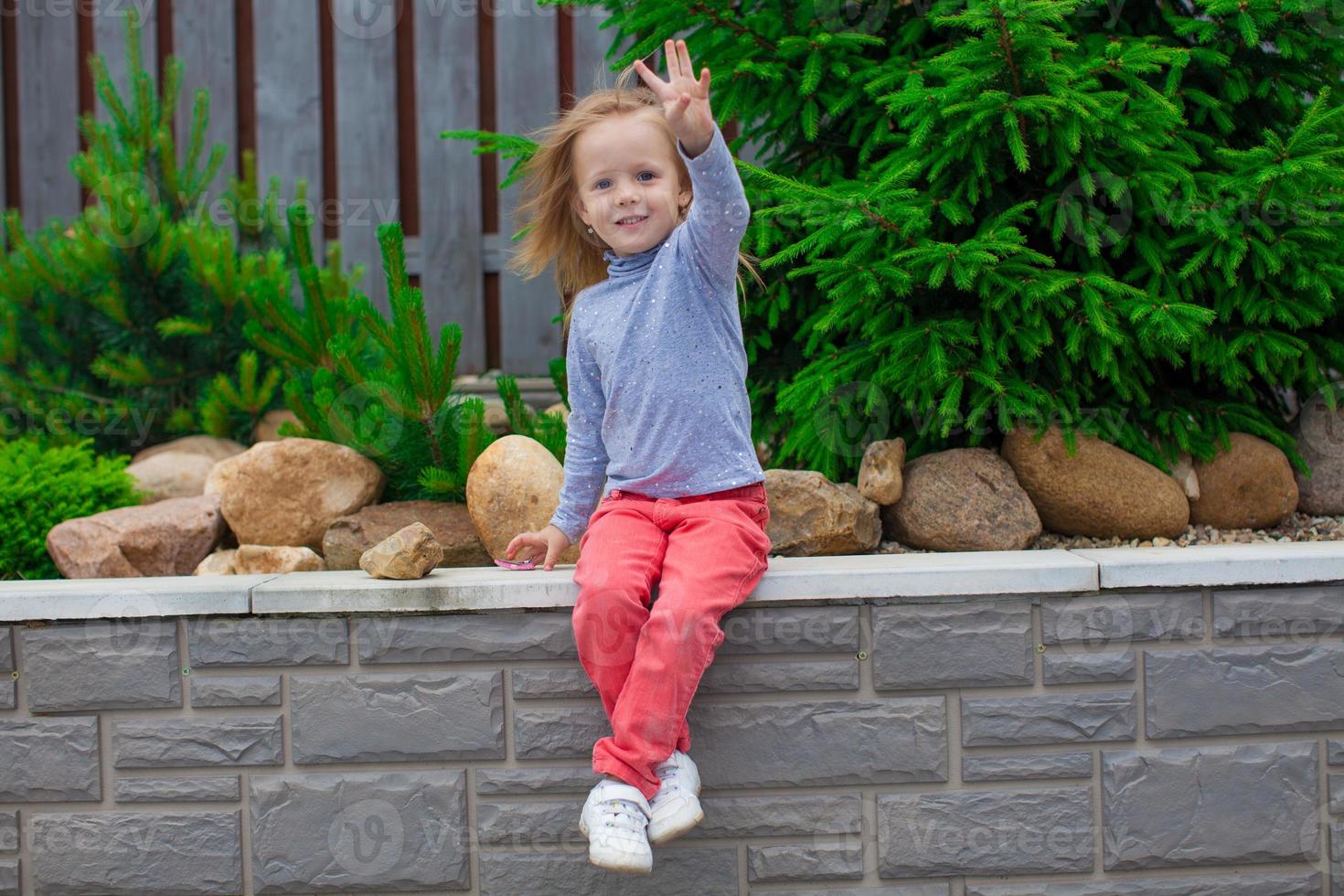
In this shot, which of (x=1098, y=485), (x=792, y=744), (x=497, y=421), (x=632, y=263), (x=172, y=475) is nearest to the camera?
(x=792, y=744)

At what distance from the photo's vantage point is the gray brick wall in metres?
2.13

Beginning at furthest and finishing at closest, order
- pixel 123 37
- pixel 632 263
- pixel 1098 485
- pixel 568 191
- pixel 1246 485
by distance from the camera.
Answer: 1. pixel 123 37
2. pixel 1246 485
3. pixel 1098 485
4. pixel 568 191
5. pixel 632 263

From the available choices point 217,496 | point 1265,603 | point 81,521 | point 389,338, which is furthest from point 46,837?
point 1265,603

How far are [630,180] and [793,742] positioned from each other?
117cm

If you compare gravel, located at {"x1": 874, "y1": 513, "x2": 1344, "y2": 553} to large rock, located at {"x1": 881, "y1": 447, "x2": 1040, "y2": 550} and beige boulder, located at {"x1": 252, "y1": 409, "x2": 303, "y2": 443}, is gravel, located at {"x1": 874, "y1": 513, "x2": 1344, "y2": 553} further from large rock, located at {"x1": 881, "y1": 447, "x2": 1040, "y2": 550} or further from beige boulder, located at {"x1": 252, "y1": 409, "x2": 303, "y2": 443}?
beige boulder, located at {"x1": 252, "y1": 409, "x2": 303, "y2": 443}

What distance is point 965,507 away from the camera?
255 centimetres

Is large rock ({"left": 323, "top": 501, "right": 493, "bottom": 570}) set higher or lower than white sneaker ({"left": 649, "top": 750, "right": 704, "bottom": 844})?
higher

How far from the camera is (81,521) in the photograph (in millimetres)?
2693

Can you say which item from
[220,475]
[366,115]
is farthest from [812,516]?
[366,115]

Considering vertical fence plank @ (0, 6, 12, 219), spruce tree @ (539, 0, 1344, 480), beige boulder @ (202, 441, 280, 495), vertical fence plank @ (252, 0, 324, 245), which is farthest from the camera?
vertical fence plank @ (0, 6, 12, 219)

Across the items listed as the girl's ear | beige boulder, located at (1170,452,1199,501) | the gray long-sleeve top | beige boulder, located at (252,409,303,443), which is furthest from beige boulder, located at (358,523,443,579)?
beige boulder, located at (1170,452,1199,501)

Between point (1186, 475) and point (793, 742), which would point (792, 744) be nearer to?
point (793, 742)

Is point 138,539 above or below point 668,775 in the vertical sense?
above

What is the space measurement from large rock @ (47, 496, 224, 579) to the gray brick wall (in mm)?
507
